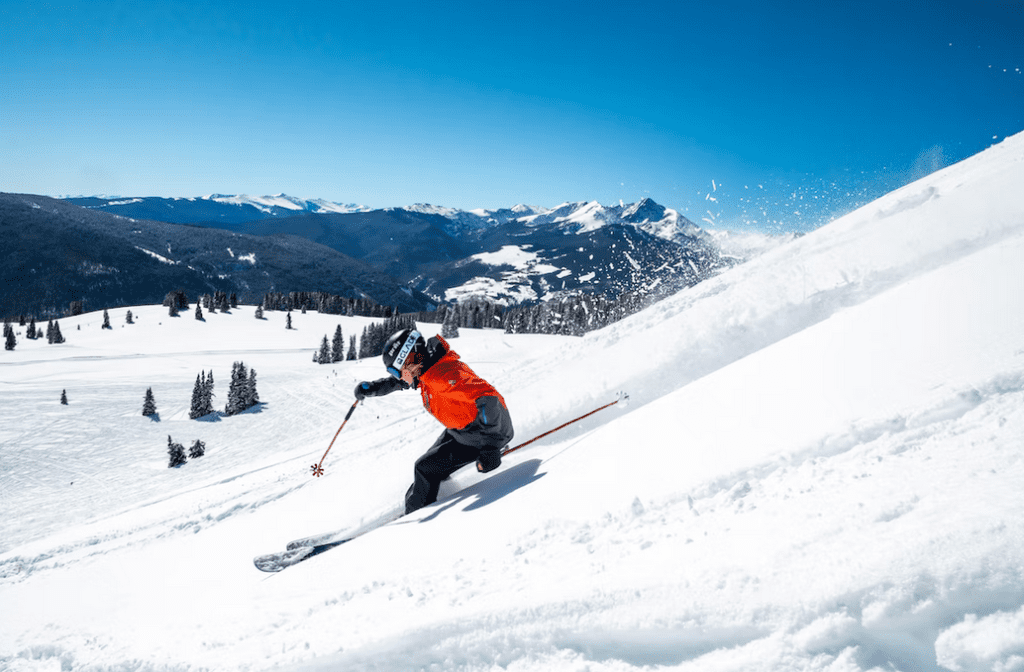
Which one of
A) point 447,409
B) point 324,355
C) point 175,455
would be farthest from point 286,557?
point 324,355

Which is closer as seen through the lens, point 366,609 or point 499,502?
point 366,609

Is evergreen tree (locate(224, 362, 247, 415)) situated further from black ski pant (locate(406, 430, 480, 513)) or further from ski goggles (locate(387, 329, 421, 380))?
ski goggles (locate(387, 329, 421, 380))

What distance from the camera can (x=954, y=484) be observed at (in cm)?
242

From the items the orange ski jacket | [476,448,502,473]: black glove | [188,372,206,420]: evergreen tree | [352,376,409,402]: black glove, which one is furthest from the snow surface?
[188,372,206,420]: evergreen tree

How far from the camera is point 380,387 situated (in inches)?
235

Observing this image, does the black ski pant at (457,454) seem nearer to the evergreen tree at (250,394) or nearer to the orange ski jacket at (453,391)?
the orange ski jacket at (453,391)

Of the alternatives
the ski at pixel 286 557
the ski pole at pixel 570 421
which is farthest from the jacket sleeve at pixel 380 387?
the ski at pixel 286 557

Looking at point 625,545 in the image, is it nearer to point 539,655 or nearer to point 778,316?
point 539,655

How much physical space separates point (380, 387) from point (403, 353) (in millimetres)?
862

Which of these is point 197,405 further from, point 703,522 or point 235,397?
point 703,522

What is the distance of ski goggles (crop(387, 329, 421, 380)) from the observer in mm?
5320

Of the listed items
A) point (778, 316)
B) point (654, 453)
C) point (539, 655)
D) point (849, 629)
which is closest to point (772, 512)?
point (849, 629)

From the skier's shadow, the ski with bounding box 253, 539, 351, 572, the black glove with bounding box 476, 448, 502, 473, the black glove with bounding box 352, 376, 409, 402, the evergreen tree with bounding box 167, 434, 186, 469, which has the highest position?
the black glove with bounding box 352, 376, 409, 402

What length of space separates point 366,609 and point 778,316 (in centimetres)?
577
